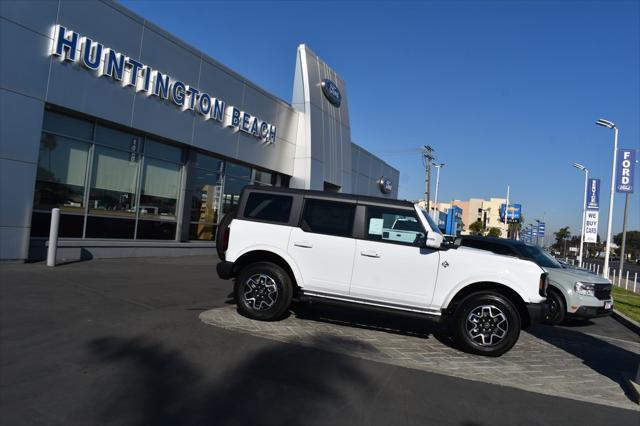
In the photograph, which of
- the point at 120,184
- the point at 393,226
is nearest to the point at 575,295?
the point at 393,226

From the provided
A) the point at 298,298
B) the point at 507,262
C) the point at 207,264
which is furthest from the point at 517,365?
the point at 207,264

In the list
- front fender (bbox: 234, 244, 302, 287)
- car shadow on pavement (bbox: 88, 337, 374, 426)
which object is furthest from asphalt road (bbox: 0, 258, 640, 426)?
front fender (bbox: 234, 244, 302, 287)

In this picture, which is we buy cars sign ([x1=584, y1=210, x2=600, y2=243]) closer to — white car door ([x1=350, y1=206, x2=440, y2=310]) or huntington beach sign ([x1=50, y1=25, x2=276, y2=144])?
huntington beach sign ([x1=50, y1=25, x2=276, y2=144])

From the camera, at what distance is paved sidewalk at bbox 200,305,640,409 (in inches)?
208

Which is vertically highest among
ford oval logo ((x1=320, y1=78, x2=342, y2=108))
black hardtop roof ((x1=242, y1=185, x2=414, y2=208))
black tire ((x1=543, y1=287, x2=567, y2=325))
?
ford oval logo ((x1=320, y1=78, x2=342, y2=108))

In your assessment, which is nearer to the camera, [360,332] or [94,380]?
[94,380]

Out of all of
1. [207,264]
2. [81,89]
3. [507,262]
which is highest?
[81,89]

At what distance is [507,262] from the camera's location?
6.08 metres

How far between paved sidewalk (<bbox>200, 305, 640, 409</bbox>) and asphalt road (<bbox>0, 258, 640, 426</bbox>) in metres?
0.27

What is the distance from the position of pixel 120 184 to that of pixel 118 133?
146 cm

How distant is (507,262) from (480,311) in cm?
74

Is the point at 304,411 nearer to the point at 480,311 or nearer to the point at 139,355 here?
the point at 139,355

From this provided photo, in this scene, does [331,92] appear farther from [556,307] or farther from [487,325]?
[487,325]

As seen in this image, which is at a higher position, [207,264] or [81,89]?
[81,89]
